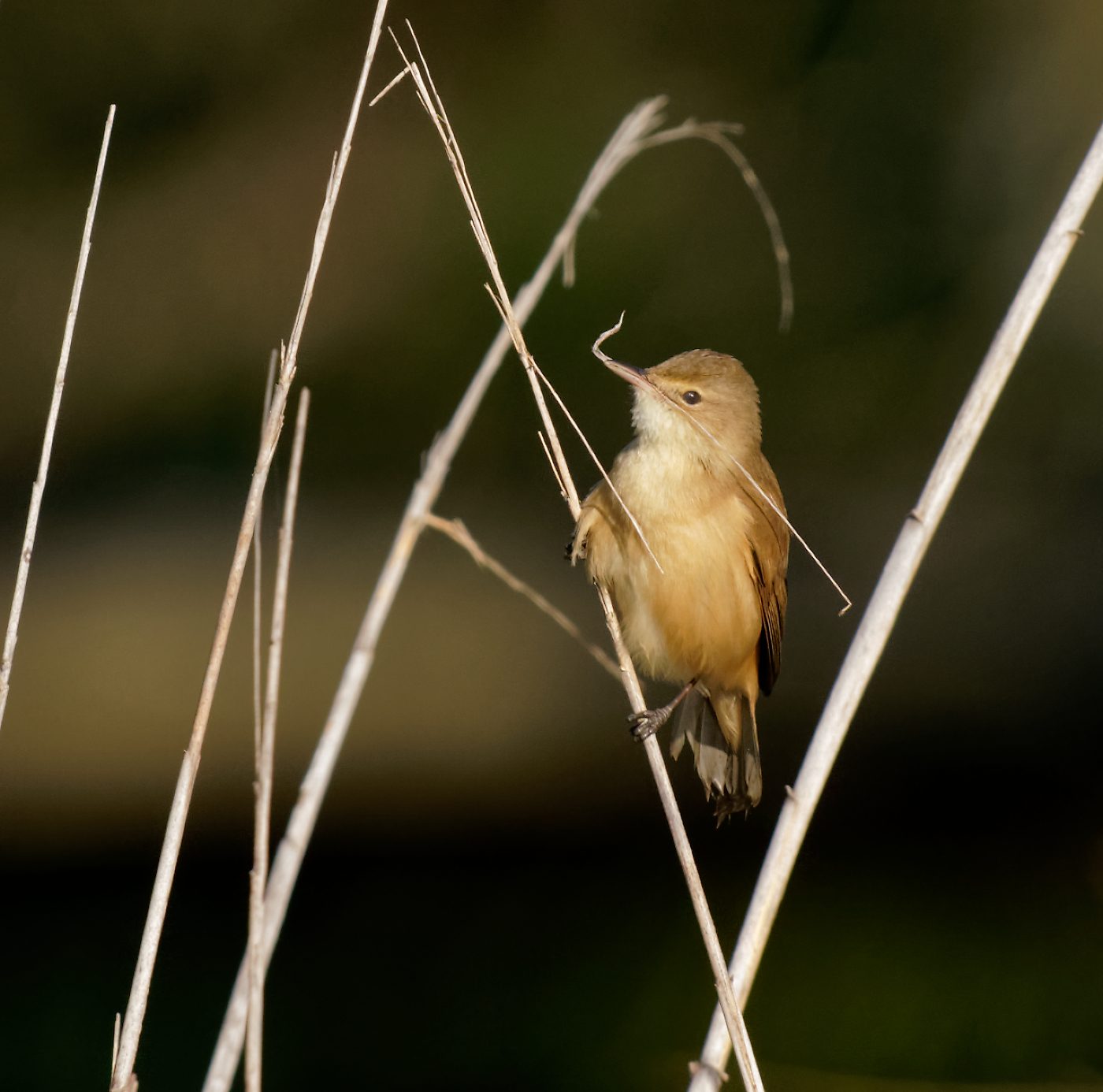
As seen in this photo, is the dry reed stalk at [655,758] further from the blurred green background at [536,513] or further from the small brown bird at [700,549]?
the blurred green background at [536,513]

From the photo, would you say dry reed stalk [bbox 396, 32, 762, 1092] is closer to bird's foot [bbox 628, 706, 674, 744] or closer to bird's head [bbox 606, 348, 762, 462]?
bird's foot [bbox 628, 706, 674, 744]

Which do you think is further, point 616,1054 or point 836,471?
point 836,471

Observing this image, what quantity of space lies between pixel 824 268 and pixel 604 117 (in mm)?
960

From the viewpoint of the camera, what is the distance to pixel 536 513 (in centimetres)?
587

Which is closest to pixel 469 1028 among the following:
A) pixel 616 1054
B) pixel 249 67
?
pixel 616 1054

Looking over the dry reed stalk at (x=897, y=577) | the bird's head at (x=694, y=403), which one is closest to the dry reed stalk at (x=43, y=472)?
the dry reed stalk at (x=897, y=577)

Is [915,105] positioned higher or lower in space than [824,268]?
higher

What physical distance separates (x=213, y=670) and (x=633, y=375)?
117 cm

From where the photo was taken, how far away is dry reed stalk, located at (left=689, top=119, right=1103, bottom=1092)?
159 cm

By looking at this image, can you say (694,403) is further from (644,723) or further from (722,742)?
(722,742)

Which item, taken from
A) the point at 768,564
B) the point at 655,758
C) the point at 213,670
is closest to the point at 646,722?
Answer: the point at 655,758

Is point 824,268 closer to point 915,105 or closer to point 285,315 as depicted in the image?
point 915,105

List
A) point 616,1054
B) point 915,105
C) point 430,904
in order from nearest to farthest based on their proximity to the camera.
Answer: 1. point 616,1054
2. point 915,105
3. point 430,904

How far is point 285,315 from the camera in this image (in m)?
5.14
